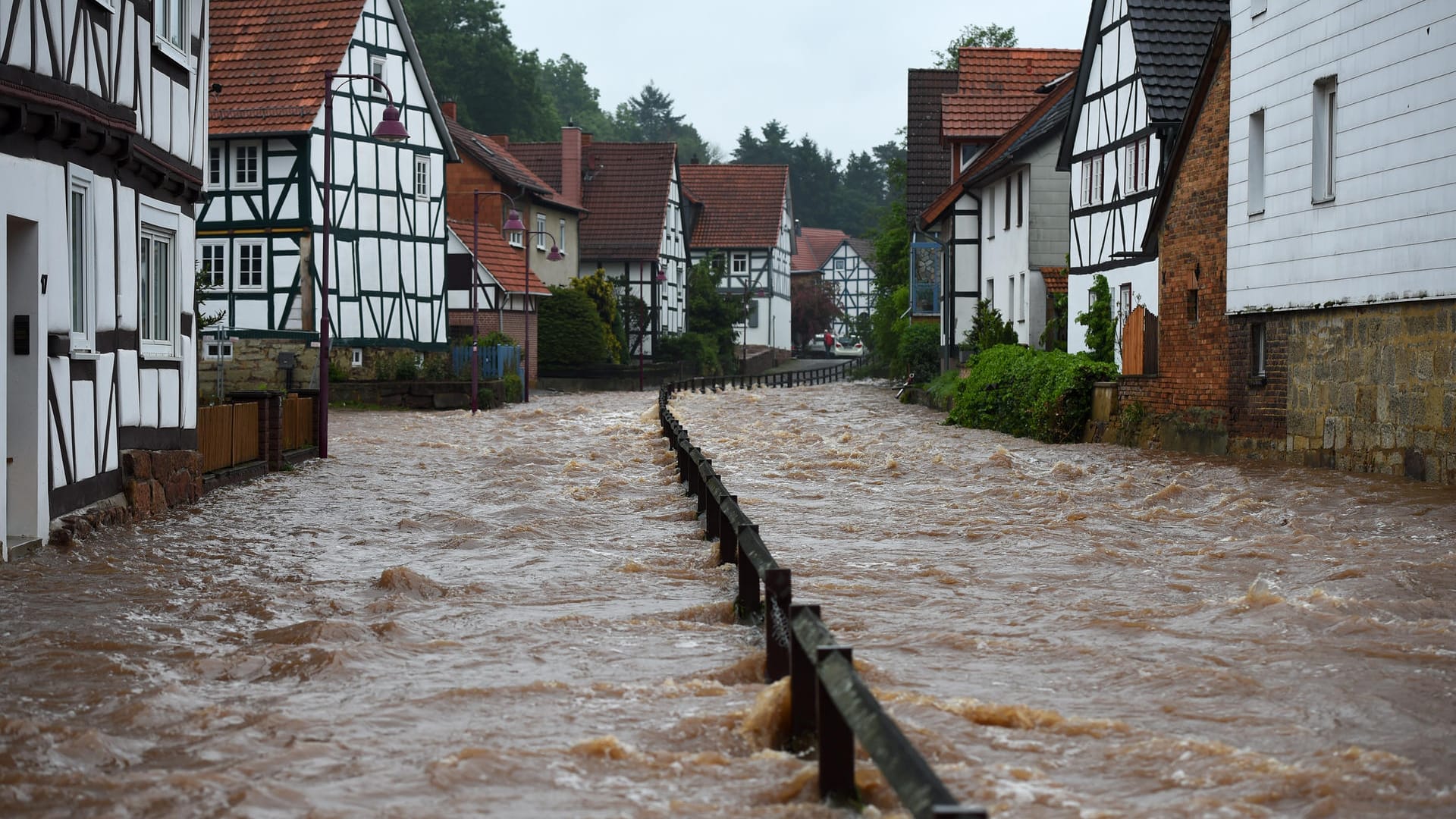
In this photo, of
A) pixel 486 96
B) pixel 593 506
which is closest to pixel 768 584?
pixel 593 506

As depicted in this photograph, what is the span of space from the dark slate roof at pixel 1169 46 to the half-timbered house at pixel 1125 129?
0.05 feet

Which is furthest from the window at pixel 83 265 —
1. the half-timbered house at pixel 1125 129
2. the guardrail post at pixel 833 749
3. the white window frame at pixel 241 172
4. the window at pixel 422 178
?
the window at pixel 422 178

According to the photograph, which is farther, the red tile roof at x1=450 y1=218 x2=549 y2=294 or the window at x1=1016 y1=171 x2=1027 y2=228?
the red tile roof at x1=450 y1=218 x2=549 y2=294

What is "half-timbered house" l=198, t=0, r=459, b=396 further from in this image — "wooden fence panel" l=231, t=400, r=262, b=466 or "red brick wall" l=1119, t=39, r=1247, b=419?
"red brick wall" l=1119, t=39, r=1247, b=419

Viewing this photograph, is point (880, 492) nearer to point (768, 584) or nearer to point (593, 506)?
point (593, 506)

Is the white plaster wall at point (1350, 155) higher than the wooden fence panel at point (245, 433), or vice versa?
the white plaster wall at point (1350, 155)

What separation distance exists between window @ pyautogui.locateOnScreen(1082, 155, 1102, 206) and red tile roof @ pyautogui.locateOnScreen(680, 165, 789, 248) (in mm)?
52841

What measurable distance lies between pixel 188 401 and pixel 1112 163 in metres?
20.6

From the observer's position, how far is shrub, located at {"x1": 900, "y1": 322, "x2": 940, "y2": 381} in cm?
4988

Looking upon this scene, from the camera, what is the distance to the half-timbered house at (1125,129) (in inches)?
1155

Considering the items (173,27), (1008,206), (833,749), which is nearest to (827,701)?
(833,749)

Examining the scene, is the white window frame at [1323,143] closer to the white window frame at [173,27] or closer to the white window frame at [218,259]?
the white window frame at [173,27]

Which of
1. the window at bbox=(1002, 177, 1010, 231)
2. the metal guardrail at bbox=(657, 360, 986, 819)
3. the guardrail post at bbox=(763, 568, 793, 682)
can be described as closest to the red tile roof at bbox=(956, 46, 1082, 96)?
the window at bbox=(1002, 177, 1010, 231)

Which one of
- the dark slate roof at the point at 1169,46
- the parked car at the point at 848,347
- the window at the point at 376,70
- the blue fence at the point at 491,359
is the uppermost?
the window at the point at 376,70
